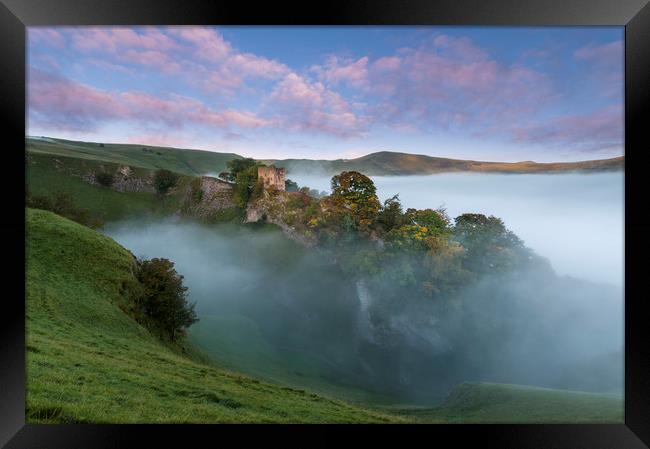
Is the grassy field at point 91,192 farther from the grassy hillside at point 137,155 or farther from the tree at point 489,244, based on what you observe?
the tree at point 489,244

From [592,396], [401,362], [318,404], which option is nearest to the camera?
[318,404]

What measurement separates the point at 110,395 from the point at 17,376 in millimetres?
1633

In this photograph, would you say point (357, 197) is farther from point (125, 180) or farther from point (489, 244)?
point (125, 180)

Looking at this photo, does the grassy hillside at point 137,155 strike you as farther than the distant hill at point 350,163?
Yes

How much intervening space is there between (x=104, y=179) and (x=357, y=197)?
3450 cm

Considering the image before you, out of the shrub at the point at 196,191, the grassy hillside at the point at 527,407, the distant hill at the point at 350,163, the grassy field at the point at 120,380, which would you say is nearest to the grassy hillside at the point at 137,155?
the distant hill at the point at 350,163

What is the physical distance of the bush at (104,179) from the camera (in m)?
38.3

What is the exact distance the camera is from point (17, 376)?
14.7ft

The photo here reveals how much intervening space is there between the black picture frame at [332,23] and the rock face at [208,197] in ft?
104

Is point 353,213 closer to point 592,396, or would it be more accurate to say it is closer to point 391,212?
point 391,212

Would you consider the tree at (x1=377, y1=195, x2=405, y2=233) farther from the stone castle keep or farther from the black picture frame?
the black picture frame

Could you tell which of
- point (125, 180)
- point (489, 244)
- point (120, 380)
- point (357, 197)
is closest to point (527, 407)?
point (120, 380)

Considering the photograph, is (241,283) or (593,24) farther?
(241,283)

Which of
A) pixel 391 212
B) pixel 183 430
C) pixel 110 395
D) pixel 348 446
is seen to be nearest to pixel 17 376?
pixel 110 395
